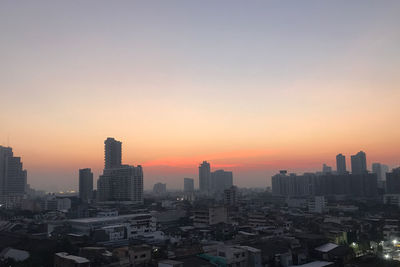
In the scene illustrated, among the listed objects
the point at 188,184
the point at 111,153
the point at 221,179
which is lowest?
the point at 188,184

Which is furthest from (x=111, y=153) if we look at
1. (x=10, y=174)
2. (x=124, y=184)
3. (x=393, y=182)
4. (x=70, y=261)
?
(x=70, y=261)

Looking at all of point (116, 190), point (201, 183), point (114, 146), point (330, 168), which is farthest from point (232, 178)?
point (116, 190)

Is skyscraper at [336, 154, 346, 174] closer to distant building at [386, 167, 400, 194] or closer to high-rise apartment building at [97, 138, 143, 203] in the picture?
distant building at [386, 167, 400, 194]

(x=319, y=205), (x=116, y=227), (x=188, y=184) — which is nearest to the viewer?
(x=116, y=227)

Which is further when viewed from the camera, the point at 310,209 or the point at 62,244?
the point at 310,209

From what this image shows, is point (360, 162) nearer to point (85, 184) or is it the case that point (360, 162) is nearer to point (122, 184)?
point (122, 184)

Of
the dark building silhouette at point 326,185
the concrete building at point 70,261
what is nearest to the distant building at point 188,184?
the dark building silhouette at point 326,185

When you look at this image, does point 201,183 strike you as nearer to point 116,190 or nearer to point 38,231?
point 116,190
